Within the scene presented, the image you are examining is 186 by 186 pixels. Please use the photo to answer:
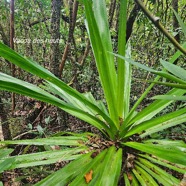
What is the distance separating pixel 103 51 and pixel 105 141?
0.36 metres

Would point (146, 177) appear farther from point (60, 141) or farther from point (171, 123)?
point (60, 141)

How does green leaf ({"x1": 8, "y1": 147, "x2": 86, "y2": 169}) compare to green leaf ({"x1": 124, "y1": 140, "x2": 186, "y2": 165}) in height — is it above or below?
below

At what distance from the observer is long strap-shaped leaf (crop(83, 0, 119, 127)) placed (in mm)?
987

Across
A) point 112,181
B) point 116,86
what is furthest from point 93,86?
point 112,181

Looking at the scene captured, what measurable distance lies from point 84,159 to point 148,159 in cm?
26

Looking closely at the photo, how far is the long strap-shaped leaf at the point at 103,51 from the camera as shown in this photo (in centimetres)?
99

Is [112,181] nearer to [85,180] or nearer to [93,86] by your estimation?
[85,180]

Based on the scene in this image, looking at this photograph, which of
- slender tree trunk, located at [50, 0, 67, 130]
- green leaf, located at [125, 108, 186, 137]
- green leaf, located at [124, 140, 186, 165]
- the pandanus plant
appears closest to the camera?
green leaf, located at [124, 140, 186, 165]

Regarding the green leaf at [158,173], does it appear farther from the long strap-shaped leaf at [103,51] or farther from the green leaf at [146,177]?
the long strap-shaped leaf at [103,51]

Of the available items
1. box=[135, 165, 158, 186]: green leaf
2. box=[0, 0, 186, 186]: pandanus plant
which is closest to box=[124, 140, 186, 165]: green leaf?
box=[0, 0, 186, 186]: pandanus plant

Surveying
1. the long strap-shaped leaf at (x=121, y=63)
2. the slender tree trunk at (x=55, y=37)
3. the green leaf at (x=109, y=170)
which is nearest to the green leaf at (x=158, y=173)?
the green leaf at (x=109, y=170)

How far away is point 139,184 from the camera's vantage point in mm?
957

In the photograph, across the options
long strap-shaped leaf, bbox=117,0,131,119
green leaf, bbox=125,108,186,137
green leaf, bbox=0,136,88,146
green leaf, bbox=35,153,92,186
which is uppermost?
long strap-shaped leaf, bbox=117,0,131,119

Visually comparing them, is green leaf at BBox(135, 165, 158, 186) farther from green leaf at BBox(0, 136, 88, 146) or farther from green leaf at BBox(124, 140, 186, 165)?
green leaf at BBox(0, 136, 88, 146)
